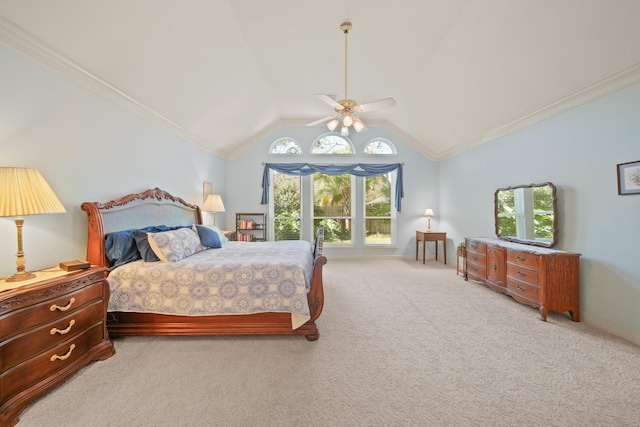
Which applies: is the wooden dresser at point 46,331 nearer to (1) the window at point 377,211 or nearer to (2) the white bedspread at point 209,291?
(2) the white bedspread at point 209,291

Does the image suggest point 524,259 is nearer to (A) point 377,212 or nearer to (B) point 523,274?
(B) point 523,274

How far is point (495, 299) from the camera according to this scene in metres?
3.62

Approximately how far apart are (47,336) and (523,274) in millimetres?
4538

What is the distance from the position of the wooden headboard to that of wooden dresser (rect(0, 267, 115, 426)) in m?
0.52

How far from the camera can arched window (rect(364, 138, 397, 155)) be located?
6395mm

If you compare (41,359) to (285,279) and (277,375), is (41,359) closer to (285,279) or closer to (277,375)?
(277,375)

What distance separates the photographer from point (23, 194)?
1.76 meters

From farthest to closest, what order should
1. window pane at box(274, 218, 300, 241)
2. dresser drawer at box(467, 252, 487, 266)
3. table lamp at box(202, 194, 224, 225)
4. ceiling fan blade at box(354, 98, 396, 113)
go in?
1. window pane at box(274, 218, 300, 241)
2. table lamp at box(202, 194, 224, 225)
3. dresser drawer at box(467, 252, 487, 266)
4. ceiling fan blade at box(354, 98, 396, 113)

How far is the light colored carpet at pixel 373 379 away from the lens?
63.8 inches

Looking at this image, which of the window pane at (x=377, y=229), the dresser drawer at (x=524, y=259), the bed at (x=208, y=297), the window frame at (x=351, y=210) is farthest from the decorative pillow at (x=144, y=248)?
the window pane at (x=377, y=229)

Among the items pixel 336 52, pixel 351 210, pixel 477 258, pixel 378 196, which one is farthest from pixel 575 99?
pixel 351 210

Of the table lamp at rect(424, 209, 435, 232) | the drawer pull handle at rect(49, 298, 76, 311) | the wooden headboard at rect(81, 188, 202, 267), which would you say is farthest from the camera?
the table lamp at rect(424, 209, 435, 232)

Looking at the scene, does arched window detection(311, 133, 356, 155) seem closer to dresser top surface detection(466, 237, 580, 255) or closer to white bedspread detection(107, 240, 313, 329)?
dresser top surface detection(466, 237, 580, 255)

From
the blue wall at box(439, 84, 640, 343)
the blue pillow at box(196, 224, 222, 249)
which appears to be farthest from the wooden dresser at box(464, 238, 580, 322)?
the blue pillow at box(196, 224, 222, 249)
